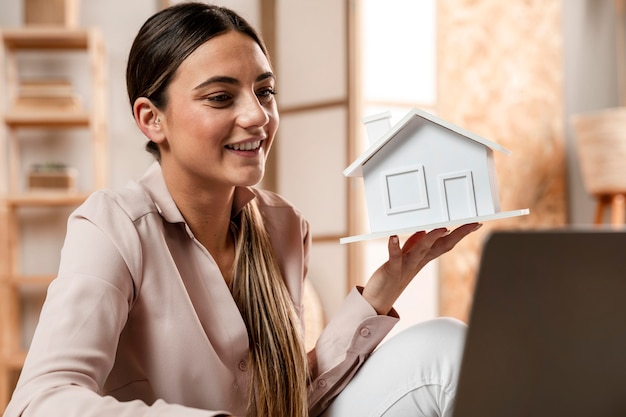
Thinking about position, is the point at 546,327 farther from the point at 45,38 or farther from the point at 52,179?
the point at 45,38

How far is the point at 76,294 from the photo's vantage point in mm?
1112

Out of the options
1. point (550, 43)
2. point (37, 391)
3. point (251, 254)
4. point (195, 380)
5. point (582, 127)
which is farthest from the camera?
point (550, 43)

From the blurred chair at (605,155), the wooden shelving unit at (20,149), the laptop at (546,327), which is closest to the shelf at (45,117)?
the wooden shelving unit at (20,149)

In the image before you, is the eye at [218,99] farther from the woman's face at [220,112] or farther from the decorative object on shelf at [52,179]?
the decorative object on shelf at [52,179]

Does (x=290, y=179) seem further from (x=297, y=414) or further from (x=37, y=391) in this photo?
(x=37, y=391)

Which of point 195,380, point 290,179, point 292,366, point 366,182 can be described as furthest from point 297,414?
point 290,179

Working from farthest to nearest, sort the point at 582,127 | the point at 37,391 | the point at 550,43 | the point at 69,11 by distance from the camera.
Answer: the point at 550,43
the point at 582,127
the point at 69,11
the point at 37,391

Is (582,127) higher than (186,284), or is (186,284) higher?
(582,127)

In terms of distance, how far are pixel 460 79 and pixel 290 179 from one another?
974 mm

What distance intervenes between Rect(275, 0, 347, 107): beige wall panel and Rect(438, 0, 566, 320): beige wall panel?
593 millimetres

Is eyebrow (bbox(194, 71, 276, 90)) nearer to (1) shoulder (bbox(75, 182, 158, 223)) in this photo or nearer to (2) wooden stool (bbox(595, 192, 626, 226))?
(1) shoulder (bbox(75, 182, 158, 223))

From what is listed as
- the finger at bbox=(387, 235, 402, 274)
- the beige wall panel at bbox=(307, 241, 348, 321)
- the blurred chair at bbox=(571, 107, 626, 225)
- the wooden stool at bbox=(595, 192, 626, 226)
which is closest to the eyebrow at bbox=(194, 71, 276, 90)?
the finger at bbox=(387, 235, 402, 274)

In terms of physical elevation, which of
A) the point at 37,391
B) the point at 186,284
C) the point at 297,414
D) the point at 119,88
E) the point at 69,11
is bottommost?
the point at 297,414

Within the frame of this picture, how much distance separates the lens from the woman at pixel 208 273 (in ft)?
4.03
